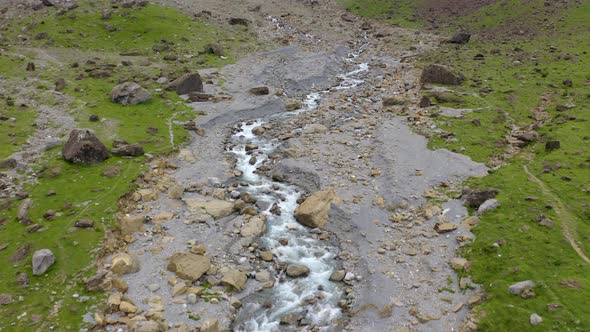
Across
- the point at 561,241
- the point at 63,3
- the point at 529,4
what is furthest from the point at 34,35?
the point at 529,4

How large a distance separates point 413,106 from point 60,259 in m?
40.4

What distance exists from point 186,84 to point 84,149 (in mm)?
21056

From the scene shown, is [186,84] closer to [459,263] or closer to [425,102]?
[425,102]

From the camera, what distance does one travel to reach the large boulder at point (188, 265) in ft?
82.2

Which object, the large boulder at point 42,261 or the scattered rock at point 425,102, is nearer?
the large boulder at point 42,261

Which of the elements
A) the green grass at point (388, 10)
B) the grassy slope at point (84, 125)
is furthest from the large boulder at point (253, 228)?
the green grass at point (388, 10)

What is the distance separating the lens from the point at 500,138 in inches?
1647

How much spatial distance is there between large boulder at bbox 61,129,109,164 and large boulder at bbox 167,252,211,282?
14430 millimetres

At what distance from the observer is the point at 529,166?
35469 millimetres

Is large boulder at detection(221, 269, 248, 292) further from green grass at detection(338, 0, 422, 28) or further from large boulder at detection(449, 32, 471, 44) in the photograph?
green grass at detection(338, 0, 422, 28)

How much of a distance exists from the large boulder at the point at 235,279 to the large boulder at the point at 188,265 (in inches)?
56.6

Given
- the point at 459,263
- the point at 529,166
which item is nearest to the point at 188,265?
the point at 459,263

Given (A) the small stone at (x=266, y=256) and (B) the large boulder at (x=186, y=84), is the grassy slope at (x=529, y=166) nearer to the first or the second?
(A) the small stone at (x=266, y=256)

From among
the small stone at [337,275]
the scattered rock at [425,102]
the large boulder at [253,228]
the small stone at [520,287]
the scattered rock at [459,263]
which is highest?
the small stone at [520,287]
